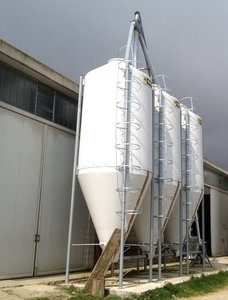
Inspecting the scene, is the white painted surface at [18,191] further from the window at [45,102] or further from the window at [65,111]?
the window at [65,111]

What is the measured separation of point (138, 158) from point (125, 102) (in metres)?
1.69

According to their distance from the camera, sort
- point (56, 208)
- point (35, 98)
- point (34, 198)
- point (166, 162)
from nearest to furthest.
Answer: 1. point (34, 198)
2. point (35, 98)
3. point (56, 208)
4. point (166, 162)

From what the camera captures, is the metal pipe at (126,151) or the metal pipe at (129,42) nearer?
the metal pipe at (126,151)

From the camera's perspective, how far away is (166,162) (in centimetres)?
1366

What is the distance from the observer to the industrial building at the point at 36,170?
1139cm

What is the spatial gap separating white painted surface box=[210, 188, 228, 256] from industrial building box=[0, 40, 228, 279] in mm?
16212

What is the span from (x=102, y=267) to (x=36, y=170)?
3.89 meters

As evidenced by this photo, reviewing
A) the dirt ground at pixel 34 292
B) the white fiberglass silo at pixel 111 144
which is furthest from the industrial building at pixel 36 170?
the white fiberglass silo at pixel 111 144

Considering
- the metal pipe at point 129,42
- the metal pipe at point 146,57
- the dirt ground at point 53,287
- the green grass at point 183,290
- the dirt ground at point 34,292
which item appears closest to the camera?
the dirt ground at point 34,292

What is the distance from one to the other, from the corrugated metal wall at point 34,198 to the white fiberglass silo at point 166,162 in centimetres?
244

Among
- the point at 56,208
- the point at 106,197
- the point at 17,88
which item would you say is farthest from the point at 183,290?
the point at 17,88

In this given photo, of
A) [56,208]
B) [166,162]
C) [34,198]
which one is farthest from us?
[166,162]

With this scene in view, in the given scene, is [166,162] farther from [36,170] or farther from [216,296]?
[216,296]

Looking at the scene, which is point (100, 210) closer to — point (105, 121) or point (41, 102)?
point (105, 121)
